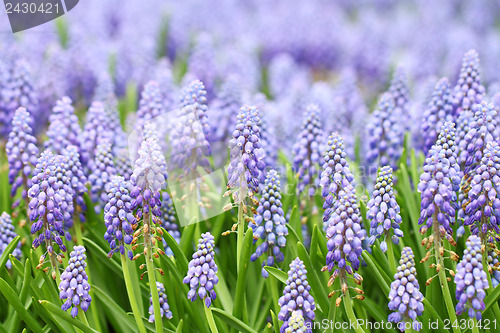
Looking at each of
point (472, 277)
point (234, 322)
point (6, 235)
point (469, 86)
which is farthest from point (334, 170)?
point (6, 235)

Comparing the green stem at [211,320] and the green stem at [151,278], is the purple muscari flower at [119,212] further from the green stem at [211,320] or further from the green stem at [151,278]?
the green stem at [211,320]

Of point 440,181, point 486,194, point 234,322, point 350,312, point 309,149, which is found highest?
point 309,149

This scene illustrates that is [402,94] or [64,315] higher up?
[402,94]

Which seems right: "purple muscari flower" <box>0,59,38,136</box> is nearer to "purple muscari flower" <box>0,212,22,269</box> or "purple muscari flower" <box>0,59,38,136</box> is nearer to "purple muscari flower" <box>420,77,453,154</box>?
"purple muscari flower" <box>0,212,22,269</box>

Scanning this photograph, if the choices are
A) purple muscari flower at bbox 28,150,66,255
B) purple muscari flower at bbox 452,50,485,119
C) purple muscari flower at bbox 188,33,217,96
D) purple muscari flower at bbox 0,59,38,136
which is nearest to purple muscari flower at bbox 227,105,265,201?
purple muscari flower at bbox 28,150,66,255

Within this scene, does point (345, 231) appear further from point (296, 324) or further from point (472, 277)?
point (472, 277)

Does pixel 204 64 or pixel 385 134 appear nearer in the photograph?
pixel 385 134

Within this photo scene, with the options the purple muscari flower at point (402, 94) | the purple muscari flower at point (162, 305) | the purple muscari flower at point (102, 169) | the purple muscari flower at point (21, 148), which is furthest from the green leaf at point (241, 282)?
the purple muscari flower at point (402, 94)
